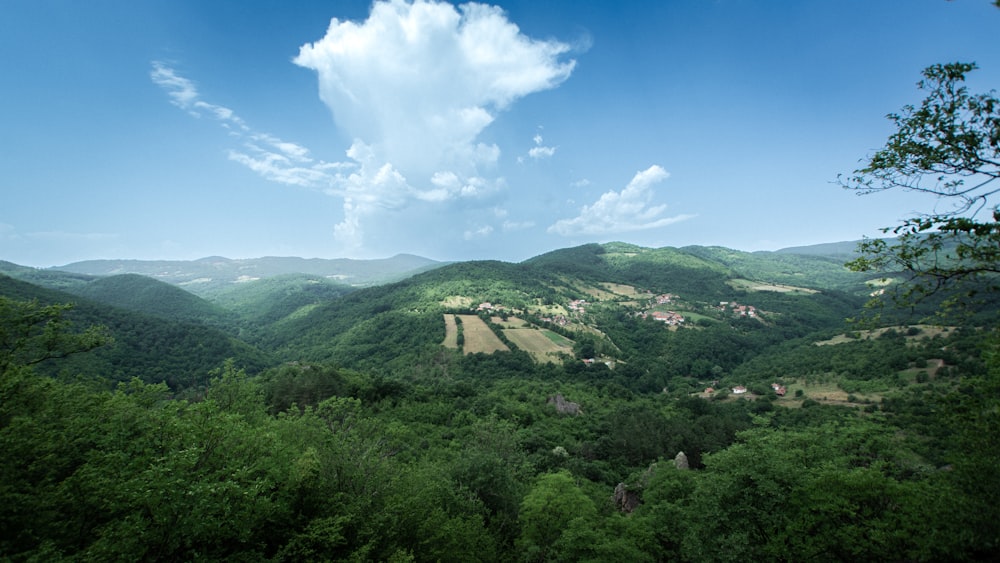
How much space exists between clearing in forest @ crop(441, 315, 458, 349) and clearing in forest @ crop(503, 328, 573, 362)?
16.3 m

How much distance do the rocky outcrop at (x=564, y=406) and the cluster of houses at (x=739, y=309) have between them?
120 m

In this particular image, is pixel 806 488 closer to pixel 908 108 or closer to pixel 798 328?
pixel 908 108

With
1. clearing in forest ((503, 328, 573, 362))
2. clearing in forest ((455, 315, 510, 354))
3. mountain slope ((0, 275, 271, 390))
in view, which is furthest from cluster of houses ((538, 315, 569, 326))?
mountain slope ((0, 275, 271, 390))

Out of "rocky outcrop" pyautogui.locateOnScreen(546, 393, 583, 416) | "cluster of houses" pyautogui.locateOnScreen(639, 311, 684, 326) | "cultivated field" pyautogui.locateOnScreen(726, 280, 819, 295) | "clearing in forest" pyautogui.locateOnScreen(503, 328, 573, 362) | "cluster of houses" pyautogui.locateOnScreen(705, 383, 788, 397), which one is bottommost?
"cluster of houses" pyautogui.locateOnScreen(705, 383, 788, 397)

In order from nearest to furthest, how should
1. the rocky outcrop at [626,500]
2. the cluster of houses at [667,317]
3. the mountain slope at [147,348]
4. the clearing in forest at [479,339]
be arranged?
the rocky outcrop at [626,500]
the mountain slope at [147,348]
the clearing in forest at [479,339]
the cluster of houses at [667,317]

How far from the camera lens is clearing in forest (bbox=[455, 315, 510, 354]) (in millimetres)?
101469

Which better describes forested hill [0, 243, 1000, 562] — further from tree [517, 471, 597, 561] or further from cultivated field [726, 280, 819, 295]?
cultivated field [726, 280, 819, 295]

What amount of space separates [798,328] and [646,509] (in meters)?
145

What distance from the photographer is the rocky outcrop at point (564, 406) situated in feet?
199

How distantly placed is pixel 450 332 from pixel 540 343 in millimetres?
29298

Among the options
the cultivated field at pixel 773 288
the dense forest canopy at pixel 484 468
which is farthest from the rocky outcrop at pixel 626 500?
the cultivated field at pixel 773 288

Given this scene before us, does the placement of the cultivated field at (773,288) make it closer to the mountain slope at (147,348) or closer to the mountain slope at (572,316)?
the mountain slope at (572,316)

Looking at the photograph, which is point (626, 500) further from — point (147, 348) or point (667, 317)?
point (147, 348)

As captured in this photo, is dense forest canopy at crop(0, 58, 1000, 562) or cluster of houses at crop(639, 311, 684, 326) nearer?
dense forest canopy at crop(0, 58, 1000, 562)
